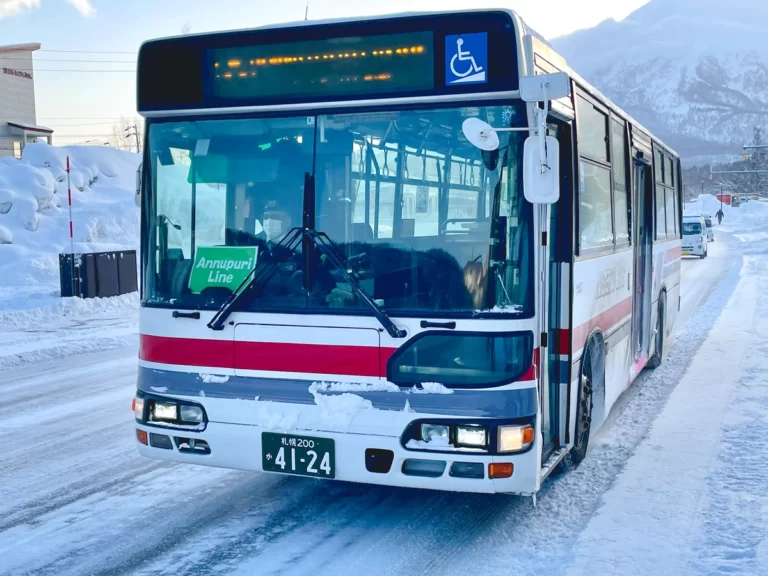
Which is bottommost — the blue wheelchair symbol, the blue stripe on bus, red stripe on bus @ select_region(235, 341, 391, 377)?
the blue stripe on bus

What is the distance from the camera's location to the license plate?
464cm

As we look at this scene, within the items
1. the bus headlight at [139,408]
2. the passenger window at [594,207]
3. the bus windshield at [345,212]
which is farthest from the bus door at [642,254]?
the bus headlight at [139,408]

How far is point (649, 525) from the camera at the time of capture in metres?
5.03

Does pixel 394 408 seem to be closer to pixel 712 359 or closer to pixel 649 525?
pixel 649 525

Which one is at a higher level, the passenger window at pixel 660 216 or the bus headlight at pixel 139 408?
the passenger window at pixel 660 216

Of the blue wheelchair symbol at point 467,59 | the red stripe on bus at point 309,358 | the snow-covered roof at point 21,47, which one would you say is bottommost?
the red stripe on bus at point 309,358

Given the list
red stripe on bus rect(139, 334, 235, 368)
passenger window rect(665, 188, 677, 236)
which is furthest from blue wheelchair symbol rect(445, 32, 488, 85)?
passenger window rect(665, 188, 677, 236)

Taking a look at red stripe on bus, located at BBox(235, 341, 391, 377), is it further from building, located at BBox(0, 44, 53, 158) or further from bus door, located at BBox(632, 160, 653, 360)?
building, located at BBox(0, 44, 53, 158)

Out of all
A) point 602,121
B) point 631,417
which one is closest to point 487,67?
point 602,121

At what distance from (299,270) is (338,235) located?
12.3 inches

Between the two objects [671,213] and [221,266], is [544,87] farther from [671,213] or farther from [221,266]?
[671,213]

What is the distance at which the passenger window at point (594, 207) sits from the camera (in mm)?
5711

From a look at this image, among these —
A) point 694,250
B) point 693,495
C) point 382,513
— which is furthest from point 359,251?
point 694,250

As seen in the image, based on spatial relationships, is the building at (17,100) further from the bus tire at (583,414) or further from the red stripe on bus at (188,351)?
the bus tire at (583,414)
